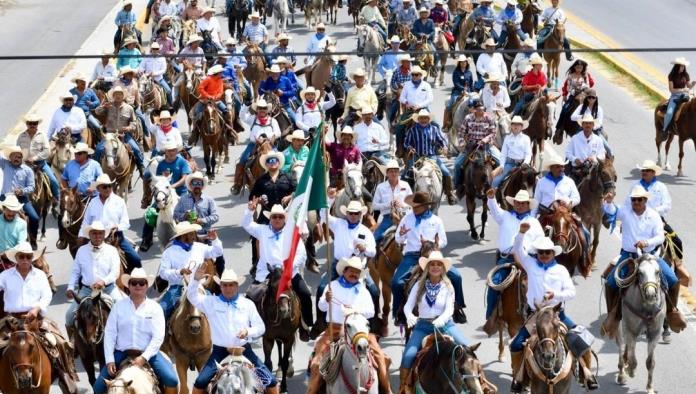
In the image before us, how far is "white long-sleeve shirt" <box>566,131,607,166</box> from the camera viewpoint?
1204 inches

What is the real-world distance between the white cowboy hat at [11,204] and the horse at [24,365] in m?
5.43

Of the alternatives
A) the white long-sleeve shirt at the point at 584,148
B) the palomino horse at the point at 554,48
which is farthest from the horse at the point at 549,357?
the palomino horse at the point at 554,48

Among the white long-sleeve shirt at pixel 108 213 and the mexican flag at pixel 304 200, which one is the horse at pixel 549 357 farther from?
the white long-sleeve shirt at pixel 108 213

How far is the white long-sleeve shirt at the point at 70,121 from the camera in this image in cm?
3356

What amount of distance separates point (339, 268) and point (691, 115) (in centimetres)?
1515

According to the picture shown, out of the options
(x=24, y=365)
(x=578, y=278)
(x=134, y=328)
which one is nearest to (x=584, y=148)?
(x=578, y=278)

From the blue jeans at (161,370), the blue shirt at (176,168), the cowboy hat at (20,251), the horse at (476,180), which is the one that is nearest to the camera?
the blue jeans at (161,370)

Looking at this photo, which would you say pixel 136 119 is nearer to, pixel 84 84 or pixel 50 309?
pixel 84 84

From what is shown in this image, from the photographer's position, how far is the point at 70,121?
33.6 metres

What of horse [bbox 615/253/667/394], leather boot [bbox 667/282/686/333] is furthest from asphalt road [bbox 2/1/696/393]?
leather boot [bbox 667/282/686/333]

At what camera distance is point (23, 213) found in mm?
29141

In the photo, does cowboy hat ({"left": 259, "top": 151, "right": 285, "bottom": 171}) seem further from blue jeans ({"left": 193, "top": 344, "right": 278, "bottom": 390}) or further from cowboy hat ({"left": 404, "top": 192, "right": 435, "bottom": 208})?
blue jeans ({"left": 193, "top": 344, "right": 278, "bottom": 390})

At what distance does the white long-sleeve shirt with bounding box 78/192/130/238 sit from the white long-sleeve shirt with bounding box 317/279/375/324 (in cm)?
501

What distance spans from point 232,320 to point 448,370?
9.71ft
